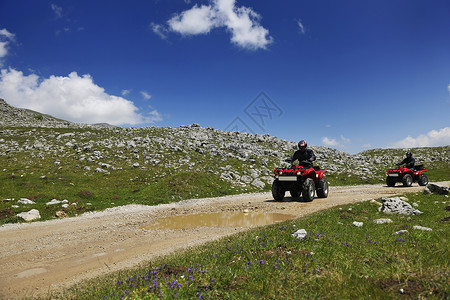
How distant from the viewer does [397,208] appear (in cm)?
1146

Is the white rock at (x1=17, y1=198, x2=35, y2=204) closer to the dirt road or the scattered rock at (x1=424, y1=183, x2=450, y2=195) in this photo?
the dirt road

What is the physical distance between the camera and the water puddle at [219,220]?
13.8m

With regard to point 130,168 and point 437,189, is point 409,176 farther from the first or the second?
point 130,168

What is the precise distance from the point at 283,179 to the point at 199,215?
6860mm

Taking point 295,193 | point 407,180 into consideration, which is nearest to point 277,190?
point 295,193

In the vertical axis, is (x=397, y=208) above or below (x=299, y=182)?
below

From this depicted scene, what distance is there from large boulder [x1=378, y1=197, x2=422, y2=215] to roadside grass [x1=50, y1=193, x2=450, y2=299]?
359cm

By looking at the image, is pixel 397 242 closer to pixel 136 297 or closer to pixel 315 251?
pixel 315 251

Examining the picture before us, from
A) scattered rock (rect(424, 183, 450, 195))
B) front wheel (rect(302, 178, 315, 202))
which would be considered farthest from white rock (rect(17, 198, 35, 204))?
scattered rock (rect(424, 183, 450, 195))

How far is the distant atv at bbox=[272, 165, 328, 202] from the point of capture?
58.7ft

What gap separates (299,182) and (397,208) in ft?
25.6

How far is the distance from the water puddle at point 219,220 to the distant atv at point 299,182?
12.6 feet

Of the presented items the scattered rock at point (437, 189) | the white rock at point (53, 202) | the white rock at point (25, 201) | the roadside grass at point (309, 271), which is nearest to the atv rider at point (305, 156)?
the scattered rock at point (437, 189)

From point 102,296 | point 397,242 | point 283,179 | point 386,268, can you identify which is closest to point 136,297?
point 102,296
